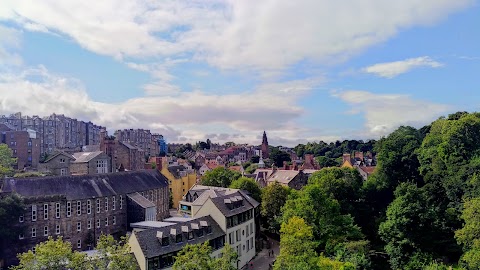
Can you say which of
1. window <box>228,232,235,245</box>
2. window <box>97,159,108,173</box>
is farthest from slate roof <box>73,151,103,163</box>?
window <box>228,232,235,245</box>

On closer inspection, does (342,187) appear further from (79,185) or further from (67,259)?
(67,259)

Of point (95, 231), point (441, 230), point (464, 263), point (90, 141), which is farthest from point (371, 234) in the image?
point (90, 141)

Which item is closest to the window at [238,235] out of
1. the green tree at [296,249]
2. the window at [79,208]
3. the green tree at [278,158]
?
the green tree at [296,249]

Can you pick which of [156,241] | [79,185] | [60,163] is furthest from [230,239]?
[60,163]

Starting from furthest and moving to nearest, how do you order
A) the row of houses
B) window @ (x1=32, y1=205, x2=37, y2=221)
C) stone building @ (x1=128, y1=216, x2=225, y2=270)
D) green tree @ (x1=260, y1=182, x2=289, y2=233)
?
1. green tree @ (x1=260, y1=182, x2=289, y2=233)
2. window @ (x1=32, y1=205, x2=37, y2=221)
3. the row of houses
4. stone building @ (x1=128, y1=216, x2=225, y2=270)

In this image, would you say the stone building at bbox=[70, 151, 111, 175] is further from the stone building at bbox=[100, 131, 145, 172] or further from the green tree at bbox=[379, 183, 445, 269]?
the green tree at bbox=[379, 183, 445, 269]

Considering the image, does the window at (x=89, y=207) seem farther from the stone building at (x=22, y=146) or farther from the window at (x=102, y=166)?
the stone building at (x=22, y=146)
